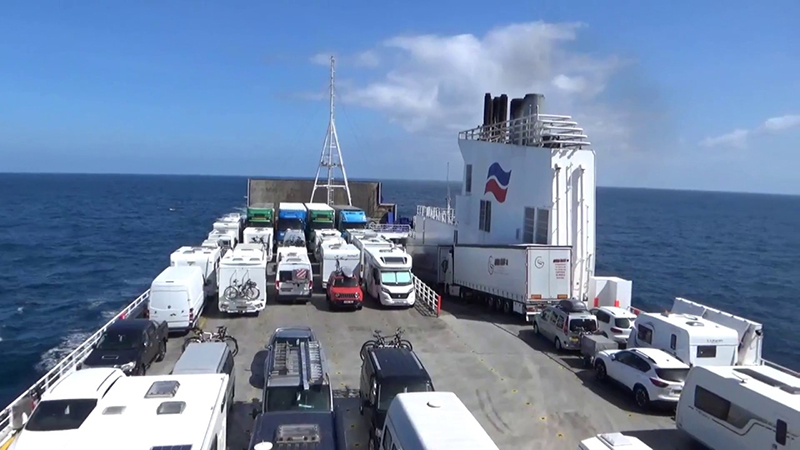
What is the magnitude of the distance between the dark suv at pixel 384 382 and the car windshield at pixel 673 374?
5.92m

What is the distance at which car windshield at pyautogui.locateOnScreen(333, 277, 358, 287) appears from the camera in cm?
2423

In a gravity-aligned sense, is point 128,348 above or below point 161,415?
below

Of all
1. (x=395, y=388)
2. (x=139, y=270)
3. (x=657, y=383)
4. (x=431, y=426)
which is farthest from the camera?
(x=139, y=270)

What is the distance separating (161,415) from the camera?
29.6ft

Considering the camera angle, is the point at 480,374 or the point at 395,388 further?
the point at 480,374

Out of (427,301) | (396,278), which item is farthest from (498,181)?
(396,278)

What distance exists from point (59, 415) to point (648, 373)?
13017 mm

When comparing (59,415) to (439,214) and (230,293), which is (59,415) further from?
(439,214)

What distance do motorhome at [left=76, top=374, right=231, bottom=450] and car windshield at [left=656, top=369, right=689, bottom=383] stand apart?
10270mm

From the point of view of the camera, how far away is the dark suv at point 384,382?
11836mm

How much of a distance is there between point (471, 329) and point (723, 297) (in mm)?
36258

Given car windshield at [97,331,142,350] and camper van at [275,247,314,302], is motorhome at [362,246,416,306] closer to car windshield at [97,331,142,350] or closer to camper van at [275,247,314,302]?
camper van at [275,247,314,302]

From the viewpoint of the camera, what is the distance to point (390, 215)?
56.3 metres

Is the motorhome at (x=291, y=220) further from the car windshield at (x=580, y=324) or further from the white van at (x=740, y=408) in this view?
the white van at (x=740, y=408)
